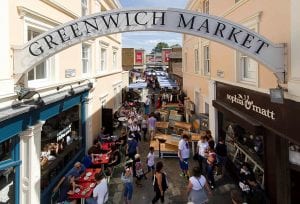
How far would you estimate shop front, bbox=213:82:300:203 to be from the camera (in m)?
6.35

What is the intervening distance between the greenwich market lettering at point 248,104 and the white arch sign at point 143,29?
5.30 feet

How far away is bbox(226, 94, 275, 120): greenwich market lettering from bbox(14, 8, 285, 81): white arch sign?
161 centimetres

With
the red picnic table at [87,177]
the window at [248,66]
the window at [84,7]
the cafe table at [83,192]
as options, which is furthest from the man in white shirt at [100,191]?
the window at [84,7]

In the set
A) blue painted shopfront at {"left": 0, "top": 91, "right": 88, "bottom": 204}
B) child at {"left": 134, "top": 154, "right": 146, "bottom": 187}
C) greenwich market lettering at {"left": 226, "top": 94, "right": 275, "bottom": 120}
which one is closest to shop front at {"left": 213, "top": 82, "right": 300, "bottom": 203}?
greenwich market lettering at {"left": 226, "top": 94, "right": 275, "bottom": 120}

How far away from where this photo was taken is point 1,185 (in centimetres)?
607

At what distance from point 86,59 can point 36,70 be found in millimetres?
5311

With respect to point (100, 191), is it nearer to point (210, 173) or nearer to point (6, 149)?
point (6, 149)

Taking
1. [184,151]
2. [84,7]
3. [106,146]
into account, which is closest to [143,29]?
[184,151]

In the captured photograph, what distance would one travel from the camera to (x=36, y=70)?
8.15 m

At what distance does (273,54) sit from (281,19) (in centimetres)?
109

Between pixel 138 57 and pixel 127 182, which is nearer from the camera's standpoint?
pixel 127 182

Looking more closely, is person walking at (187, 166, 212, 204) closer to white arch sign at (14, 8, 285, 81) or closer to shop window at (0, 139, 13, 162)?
white arch sign at (14, 8, 285, 81)

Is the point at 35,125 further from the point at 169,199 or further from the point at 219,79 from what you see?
the point at 219,79

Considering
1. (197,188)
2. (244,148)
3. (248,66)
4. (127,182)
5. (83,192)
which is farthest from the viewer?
(244,148)
